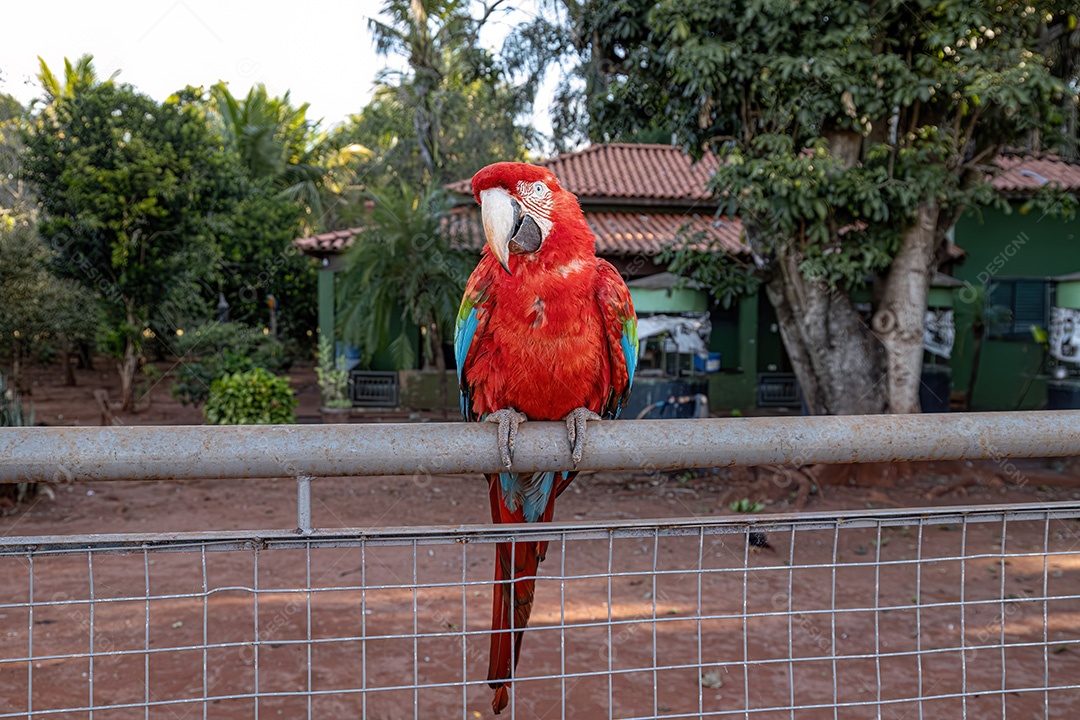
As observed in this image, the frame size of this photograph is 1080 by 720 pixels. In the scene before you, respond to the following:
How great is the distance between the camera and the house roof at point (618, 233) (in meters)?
11.0

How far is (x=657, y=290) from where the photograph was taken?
929cm

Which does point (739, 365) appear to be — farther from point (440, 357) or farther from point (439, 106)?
point (439, 106)

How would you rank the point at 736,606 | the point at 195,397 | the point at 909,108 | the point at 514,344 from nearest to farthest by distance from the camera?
the point at 514,344
the point at 736,606
the point at 909,108
the point at 195,397

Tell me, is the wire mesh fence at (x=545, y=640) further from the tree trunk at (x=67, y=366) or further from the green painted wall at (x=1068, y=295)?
the tree trunk at (x=67, y=366)

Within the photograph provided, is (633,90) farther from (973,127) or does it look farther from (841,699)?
(841,699)

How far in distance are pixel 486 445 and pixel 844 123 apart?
6476mm

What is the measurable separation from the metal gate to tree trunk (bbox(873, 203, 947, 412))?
1575 mm

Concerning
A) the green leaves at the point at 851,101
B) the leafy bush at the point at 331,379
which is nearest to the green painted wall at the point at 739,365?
the green leaves at the point at 851,101

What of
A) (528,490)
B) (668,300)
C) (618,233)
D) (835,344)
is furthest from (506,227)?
(618,233)

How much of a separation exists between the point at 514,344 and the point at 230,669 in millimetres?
2657

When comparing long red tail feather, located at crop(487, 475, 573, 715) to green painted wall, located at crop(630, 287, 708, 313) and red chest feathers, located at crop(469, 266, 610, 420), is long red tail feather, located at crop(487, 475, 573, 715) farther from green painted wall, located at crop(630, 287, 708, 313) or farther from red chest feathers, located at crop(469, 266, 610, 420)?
green painted wall, located at crop(630, 287, 708, 313)

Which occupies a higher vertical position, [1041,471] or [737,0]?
[737,0]

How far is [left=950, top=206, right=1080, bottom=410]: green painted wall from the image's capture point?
13.0 m

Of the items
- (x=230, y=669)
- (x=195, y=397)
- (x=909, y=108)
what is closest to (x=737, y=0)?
(x=909, y=108)
